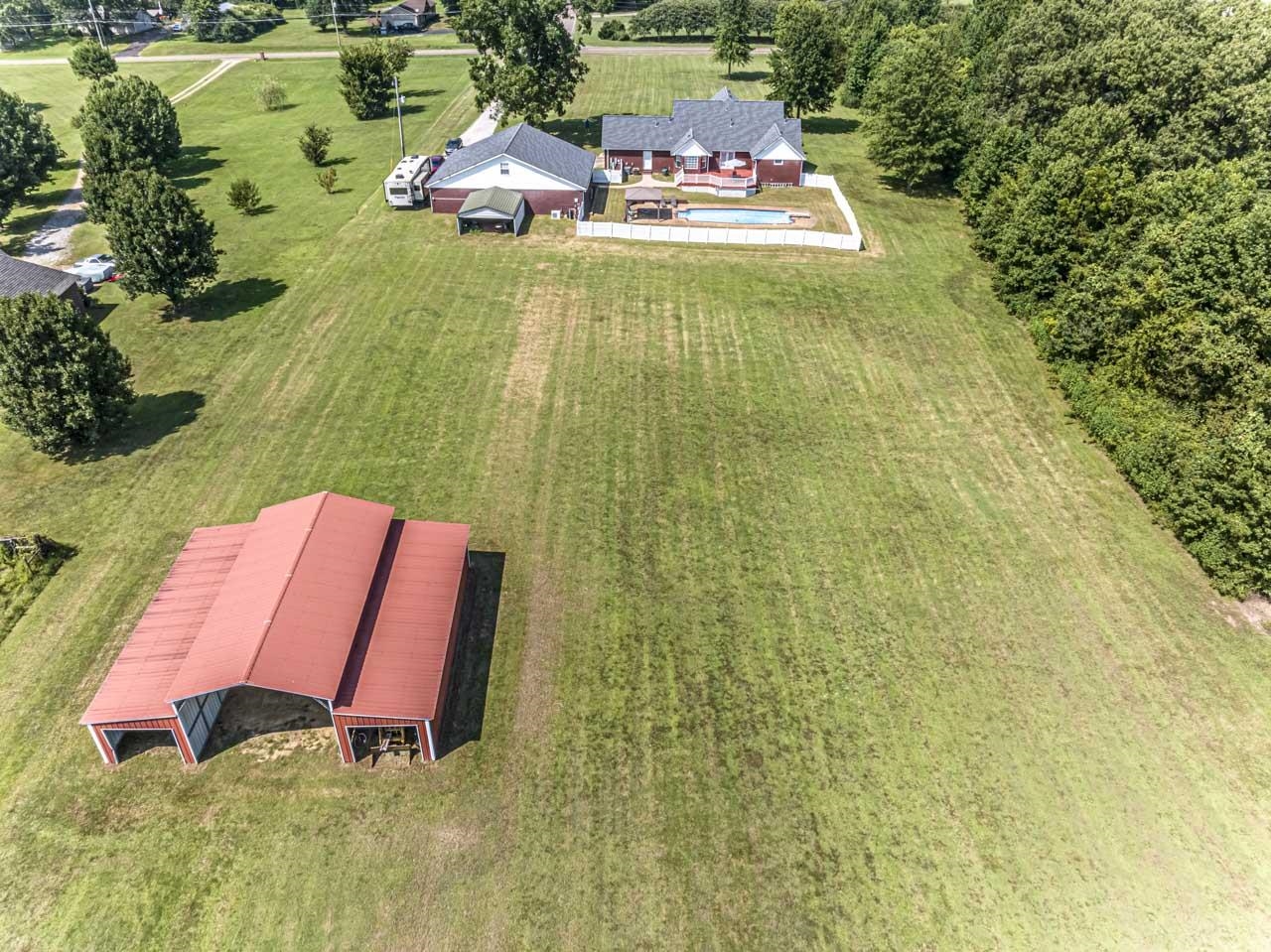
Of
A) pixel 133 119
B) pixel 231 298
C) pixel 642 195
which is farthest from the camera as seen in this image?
pixel 133 119

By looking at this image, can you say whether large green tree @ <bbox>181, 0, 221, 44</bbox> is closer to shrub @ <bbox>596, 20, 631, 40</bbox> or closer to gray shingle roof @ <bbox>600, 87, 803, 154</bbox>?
shrub @ <bbox>596, 20, 631, 40</bbox>

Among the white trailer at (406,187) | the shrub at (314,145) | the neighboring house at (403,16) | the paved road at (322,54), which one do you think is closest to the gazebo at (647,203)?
the white trailer at (406,187)

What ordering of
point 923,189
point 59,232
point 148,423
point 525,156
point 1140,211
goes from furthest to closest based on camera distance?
1. point 923,189
2. point 525,156
3. point 59,232
4. point 1140,211
5. point 148,423

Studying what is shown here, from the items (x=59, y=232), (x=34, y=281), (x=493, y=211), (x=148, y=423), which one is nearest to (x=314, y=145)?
(x=59, y=232)

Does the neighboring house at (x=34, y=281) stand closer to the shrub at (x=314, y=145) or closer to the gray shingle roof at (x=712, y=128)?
the shrub at (x=314, y=145)

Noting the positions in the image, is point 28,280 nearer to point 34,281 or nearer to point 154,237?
point 34,281

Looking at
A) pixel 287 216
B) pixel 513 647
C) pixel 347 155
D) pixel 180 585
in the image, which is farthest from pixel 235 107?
pixel 513 647

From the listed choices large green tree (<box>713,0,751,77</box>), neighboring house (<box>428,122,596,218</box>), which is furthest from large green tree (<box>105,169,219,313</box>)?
large green tree (<box>713,0,751,77</box>)
